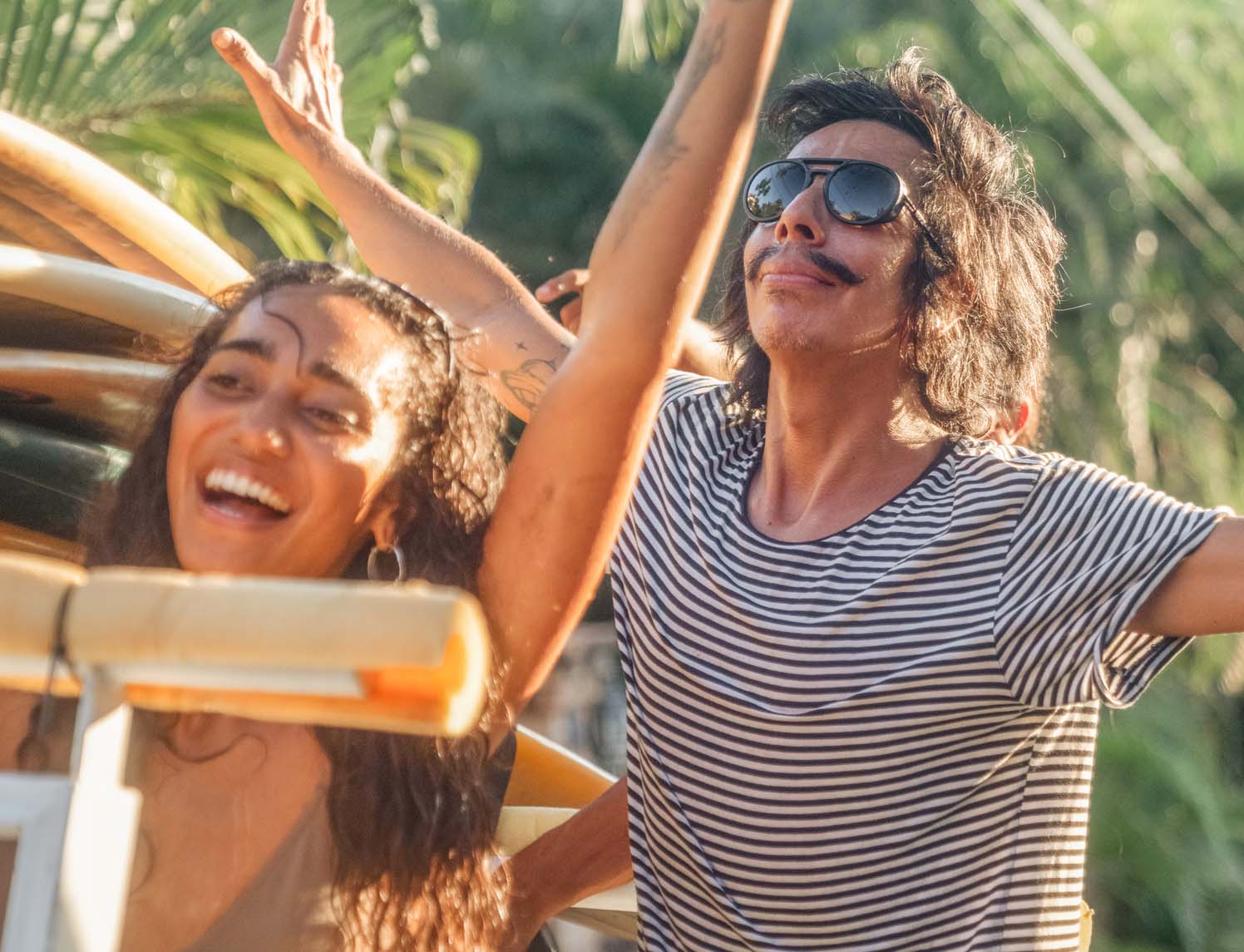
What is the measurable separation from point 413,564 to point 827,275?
82 centimetres

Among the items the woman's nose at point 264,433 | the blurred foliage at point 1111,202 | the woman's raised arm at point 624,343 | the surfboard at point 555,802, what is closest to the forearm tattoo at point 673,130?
the woman's raised arm at point 624,343

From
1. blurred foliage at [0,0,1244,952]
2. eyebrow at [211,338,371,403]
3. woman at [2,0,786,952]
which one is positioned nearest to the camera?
woman at [2,0,786,952]

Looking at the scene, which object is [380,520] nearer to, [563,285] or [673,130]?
[673,130]

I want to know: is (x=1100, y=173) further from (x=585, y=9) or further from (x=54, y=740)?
(x=54, y=740)

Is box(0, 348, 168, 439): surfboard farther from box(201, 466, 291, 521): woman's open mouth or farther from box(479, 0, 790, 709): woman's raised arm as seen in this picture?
box(479, 0, 790, 709): woman's raised arm

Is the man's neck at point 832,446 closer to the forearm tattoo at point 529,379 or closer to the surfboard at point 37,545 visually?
the forearm tattoo at point 529,379

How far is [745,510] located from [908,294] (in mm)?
476

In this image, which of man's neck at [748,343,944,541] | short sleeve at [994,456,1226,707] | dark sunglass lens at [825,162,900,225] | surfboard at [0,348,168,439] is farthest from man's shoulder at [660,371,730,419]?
surfboard at [0,348,168,439]

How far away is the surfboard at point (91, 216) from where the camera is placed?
7.21 ft

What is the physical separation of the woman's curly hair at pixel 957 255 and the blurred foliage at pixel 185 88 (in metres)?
2.55

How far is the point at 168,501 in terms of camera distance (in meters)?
2.01

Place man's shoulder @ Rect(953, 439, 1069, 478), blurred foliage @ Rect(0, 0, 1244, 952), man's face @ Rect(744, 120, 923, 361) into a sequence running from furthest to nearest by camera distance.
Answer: blurred foliage @ Rect(0, 0, 1244, 952) → man's face @ Rect(744, 120, 923, 361) → man's shoulder @ Rect(953, 439, 1069, 478)

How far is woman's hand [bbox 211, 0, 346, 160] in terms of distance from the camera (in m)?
2.69

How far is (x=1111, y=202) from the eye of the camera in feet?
35.6
